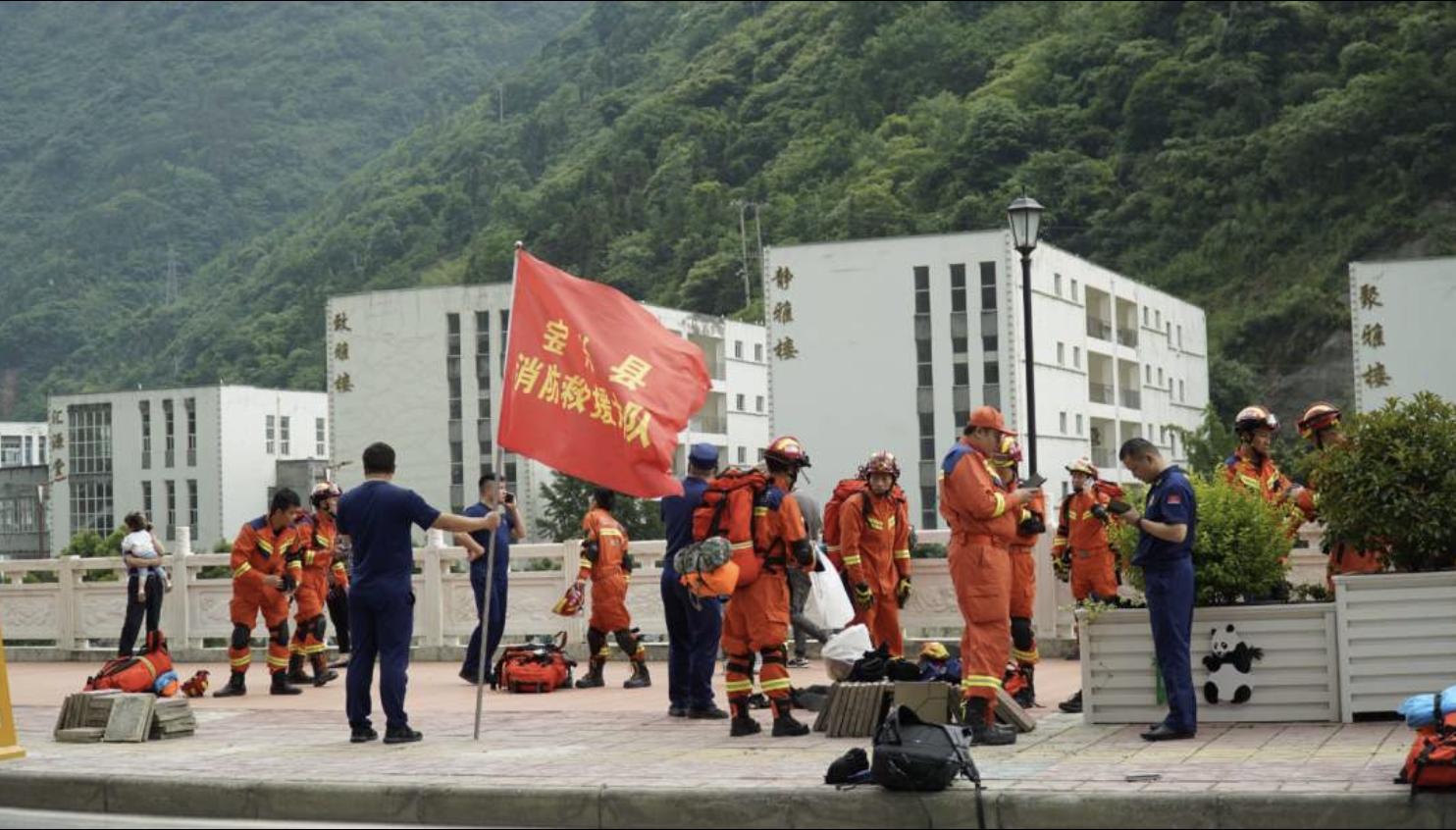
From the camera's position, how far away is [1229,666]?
12.7 m

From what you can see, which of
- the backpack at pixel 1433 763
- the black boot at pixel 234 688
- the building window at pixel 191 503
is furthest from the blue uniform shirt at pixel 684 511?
the building window at pixel 191 503

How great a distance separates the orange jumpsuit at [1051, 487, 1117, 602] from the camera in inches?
614

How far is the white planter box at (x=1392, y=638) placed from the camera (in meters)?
12.3

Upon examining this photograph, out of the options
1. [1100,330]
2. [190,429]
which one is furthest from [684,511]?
[190,429]

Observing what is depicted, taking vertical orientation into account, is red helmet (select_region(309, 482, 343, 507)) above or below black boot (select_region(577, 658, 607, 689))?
above

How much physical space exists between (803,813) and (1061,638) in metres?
11.3

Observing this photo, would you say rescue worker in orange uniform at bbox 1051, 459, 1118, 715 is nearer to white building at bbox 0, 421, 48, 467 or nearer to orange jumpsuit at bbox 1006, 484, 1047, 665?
orange jumpsuit at bbox 1006, 484, 1047, 665

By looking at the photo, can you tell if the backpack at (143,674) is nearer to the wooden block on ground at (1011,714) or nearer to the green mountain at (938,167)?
the wooden block on ground at (1011,714)

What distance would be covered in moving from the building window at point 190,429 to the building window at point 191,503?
1.28m

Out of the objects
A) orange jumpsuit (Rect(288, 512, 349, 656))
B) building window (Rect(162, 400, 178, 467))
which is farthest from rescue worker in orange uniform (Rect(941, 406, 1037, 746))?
building window (Rect(162, 400, 178, 467))

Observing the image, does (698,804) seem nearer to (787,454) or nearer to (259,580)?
(787,454)

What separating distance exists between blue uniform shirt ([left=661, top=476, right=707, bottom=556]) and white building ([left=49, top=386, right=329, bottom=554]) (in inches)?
3794

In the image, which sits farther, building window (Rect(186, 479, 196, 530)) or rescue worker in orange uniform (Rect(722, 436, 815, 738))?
building window (Rect(186, 479, 196, 530))

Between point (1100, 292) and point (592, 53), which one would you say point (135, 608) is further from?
point (592, 53)
